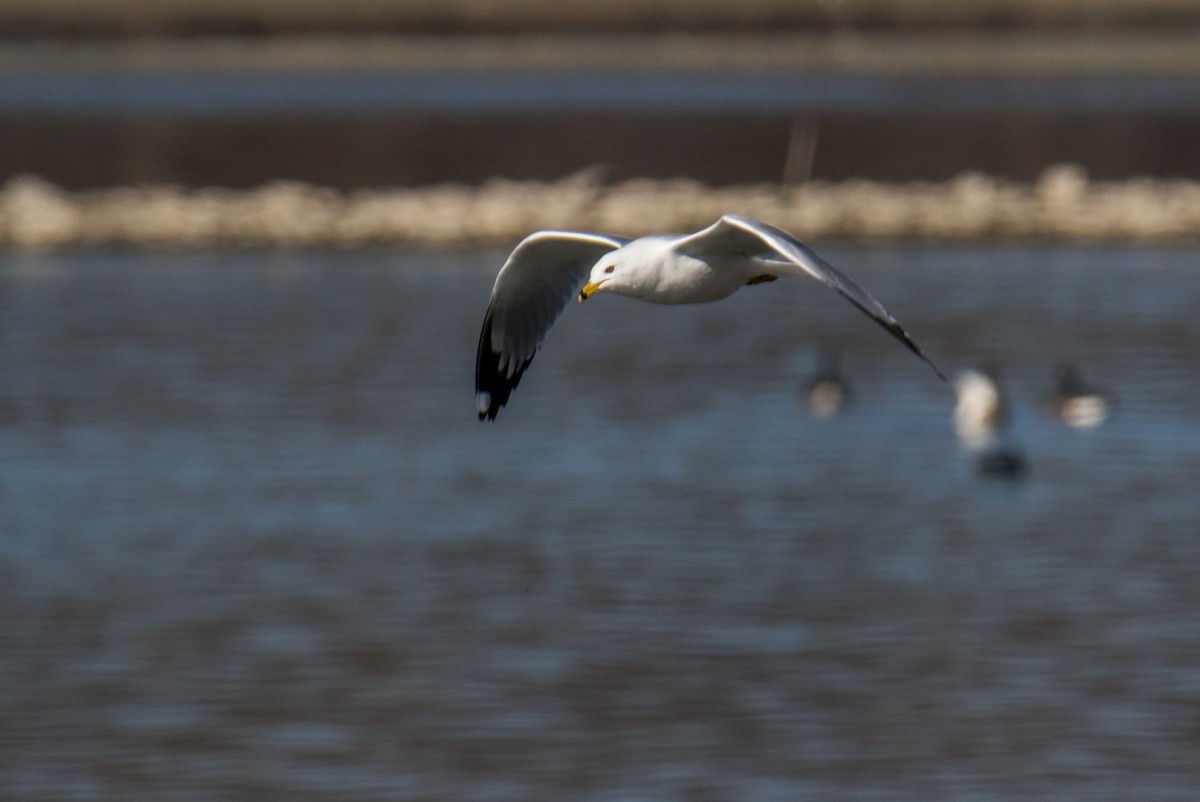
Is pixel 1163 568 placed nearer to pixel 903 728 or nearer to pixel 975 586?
pixel 975 586

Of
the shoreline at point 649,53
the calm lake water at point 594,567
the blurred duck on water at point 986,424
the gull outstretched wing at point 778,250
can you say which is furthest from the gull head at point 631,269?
the shoreline at point 649,53

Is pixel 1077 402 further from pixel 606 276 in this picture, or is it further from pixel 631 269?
pixel 631 269

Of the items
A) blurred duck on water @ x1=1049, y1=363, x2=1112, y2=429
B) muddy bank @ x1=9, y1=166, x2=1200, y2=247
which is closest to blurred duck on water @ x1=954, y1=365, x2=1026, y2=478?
blurred duck on water @ x1=1049, y1=363, x2=1112, y2=429

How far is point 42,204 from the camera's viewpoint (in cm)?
3138

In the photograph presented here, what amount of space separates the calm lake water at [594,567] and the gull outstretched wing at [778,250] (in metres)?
2.27

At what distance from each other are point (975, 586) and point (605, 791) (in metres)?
3.71

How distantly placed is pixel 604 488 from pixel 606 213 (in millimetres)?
14392

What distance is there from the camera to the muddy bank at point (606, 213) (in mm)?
29109

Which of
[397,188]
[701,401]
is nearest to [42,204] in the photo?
[397,188]

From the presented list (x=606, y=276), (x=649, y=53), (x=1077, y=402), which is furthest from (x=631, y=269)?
(x=649, y=53)

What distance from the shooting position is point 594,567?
1338cm

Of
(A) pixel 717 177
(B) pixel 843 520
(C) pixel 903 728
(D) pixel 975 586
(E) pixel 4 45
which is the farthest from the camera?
(E) pixel 4 45

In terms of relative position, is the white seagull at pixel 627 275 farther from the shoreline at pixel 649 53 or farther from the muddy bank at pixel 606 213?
the shoreline at pixel 649 53

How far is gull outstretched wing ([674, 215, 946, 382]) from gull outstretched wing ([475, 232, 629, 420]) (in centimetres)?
84
